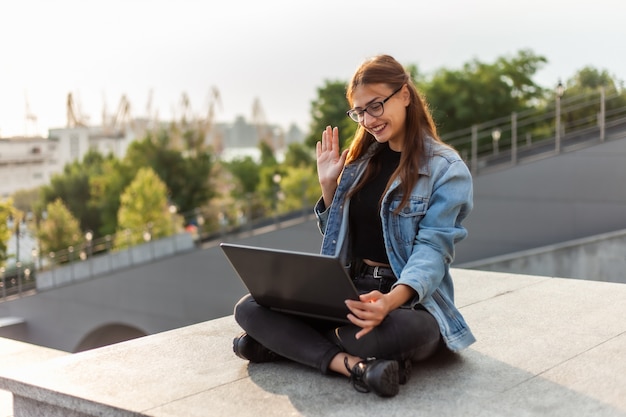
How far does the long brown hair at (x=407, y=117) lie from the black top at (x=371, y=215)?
4cm

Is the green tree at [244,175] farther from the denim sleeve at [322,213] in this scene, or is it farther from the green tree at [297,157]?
the denim sleeve at [322,213]

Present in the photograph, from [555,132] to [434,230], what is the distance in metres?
12.4

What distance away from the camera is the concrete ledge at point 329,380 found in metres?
2.61

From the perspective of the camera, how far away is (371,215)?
309cm

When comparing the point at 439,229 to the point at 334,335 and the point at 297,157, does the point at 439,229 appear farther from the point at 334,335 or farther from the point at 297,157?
the point at 297,157

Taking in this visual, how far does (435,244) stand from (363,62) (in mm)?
741

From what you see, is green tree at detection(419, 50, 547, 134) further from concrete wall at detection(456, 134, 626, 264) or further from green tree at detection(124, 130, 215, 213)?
green tree at detection(124, 130, 215, 213)

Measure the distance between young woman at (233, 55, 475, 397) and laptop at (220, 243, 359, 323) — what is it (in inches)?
2.2

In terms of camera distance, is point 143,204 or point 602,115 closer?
point 602,115

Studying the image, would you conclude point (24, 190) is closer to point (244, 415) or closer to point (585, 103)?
point (585, 103)

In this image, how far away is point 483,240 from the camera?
1451cm

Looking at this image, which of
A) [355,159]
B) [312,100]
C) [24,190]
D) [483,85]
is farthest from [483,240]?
[24,190]

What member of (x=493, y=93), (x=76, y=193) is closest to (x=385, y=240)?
(x=493, y=93)

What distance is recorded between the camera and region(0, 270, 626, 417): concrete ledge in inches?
103
